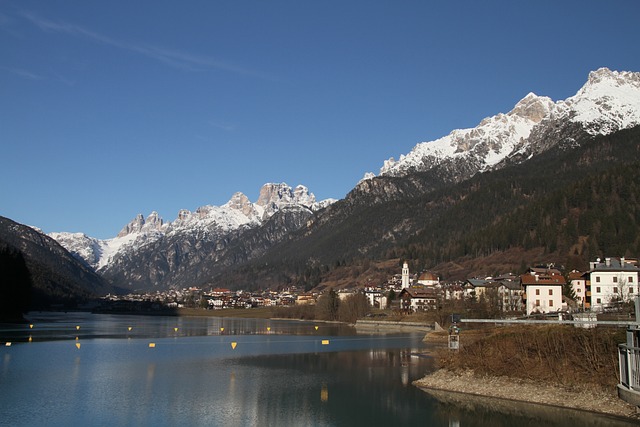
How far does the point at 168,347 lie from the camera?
98875 mm

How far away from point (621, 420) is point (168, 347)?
232 ft

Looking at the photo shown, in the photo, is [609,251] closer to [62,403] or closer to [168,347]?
[168,347]

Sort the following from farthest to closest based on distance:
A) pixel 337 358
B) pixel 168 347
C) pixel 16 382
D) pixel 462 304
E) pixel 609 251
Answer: pixel 609 251
pixel 462 304
pixel 168 347
pixel 337 358
pixel 16 382

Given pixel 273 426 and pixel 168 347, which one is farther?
pixel 168 347

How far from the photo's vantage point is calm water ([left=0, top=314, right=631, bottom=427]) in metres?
44.8

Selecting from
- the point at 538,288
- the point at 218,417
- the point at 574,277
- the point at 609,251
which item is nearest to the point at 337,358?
the point at 218,417

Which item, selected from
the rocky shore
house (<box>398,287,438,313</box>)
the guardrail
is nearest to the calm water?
the rocky shore

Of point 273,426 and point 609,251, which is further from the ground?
point 609,251

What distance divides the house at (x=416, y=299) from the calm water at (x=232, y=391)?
7819 cm

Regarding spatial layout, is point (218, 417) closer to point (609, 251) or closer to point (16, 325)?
point (16, 325)

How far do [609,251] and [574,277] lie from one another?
187ft

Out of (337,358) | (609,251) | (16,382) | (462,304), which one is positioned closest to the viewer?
(16,382)

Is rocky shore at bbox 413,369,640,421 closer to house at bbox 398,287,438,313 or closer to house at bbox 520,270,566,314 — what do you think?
house at bbox 520,270,566,314

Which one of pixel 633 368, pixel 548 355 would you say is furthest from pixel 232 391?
pixel 633 368
